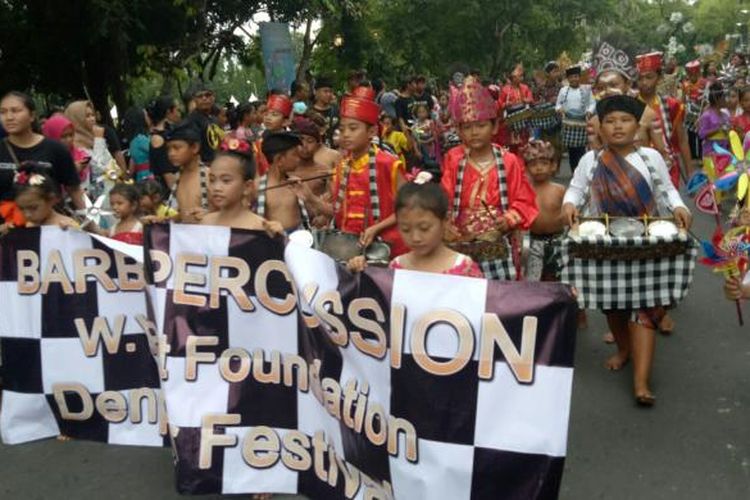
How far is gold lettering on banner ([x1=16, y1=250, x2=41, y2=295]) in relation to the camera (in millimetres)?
4270

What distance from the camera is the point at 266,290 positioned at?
143 inches

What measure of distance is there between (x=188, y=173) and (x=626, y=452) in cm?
312

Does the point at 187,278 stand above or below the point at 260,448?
above

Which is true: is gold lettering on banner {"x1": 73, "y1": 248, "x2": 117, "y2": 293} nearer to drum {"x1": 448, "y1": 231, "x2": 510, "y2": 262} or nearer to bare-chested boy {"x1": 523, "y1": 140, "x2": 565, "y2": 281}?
drum {"x1": 448, "y1": 231, "x2": 510, "y2": 262}

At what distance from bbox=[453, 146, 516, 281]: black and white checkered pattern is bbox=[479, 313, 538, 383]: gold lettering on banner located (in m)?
1.53

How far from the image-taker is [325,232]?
4.46 metres

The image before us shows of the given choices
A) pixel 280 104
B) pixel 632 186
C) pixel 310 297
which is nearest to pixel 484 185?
pixel 632 186

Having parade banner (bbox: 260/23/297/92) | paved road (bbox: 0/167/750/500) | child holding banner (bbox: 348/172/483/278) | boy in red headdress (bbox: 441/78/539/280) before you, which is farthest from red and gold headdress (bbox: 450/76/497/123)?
parade banner (bbox: 260/23/297/92)

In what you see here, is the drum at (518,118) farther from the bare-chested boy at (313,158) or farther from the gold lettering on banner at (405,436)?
the gold lettering on banner at (405,436)

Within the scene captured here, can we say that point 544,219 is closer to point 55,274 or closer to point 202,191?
point 202,191

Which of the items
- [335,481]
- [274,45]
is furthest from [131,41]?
[335,481]

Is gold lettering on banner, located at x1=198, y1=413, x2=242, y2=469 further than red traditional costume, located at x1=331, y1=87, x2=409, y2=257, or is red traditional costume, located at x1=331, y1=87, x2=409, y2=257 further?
red traditional costume, located at x1=331, y1=87, x2=409, y2=257

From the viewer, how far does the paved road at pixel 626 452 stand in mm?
3912

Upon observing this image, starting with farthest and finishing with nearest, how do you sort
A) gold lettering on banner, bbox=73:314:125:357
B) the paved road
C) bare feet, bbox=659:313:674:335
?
bare feet, bbox=659:313:674:335
gold lettering on banner, bbox=73:314:125:357
the paved road
